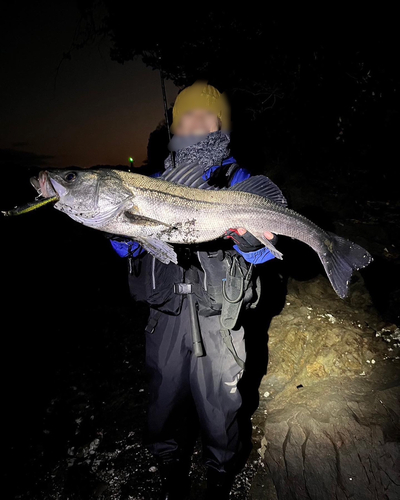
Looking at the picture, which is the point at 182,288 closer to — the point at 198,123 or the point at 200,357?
the point at 200,357

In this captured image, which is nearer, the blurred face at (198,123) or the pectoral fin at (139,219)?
the pectoral fin at (139,219)

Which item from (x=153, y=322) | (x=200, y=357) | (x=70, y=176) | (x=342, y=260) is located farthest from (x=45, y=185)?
(x=342, y=260)

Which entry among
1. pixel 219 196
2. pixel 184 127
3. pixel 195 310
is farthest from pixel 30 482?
pixel 184 127

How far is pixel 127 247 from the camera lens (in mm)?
2758

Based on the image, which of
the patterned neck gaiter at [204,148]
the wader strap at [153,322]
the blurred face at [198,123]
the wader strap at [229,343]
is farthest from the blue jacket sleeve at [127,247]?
the blurred face at [198,123]

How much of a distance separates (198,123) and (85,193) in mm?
1633

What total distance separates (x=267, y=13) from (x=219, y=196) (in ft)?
25.5

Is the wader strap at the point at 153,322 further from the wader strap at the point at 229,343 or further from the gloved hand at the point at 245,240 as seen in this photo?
the gloved hand at the point at 245,240

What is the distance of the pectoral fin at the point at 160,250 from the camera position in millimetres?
2240

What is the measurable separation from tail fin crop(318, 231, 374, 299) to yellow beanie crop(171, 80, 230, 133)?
1804 millimetres

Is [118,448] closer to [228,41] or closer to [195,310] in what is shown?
[195,310]

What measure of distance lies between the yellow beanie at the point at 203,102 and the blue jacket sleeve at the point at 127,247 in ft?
5.34

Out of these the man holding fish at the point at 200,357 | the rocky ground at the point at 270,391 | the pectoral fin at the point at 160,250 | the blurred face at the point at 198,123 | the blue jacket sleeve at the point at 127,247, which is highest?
the blurred face at the point at 198,123

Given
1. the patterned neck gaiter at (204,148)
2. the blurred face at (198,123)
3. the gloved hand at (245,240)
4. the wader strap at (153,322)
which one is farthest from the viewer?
the blurred face at (198,123)
